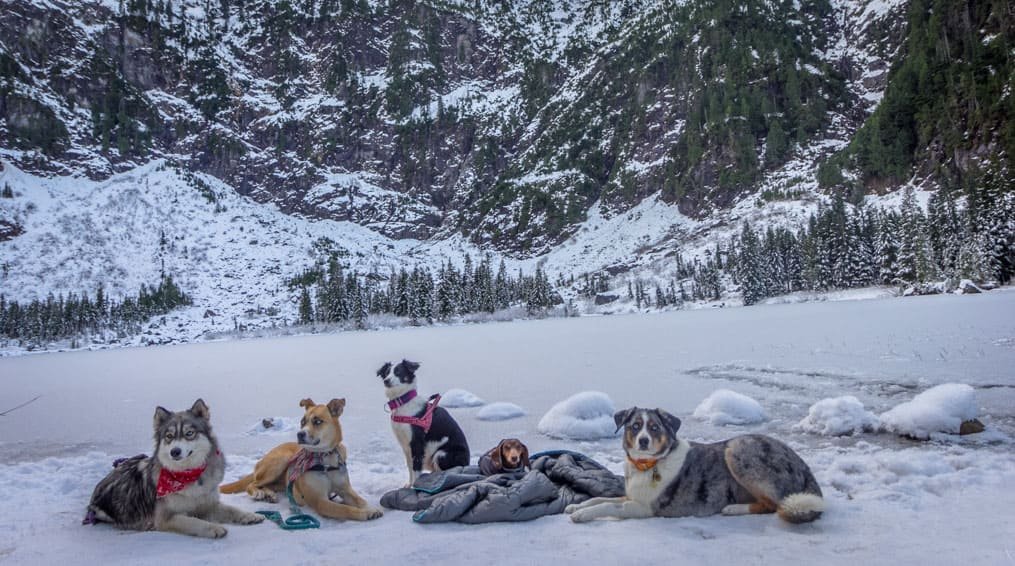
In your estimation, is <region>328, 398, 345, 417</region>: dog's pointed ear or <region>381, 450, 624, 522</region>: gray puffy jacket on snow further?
<region>328, 398, 345, 417</region>: dog's pointed ear

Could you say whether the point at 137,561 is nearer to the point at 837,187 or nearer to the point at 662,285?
the point at 662,285

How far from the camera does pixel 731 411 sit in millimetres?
7891

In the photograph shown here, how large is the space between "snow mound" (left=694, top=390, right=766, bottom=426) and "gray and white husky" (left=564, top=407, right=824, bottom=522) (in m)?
3.76

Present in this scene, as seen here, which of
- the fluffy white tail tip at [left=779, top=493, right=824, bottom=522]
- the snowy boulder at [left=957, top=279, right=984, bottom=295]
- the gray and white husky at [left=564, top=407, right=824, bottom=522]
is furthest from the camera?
the snowy boulder at [left=957, top=279, right=984, bottom=295]

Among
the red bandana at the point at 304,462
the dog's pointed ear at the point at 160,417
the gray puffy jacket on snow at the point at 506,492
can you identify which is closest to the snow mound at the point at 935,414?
the gray puffy jacket on snow at the point at 506,492

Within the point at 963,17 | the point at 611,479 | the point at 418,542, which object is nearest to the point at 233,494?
the point at 418,542

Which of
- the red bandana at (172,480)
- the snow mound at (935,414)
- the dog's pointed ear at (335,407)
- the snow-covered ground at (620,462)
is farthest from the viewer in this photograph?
the snow mound at (935,414)

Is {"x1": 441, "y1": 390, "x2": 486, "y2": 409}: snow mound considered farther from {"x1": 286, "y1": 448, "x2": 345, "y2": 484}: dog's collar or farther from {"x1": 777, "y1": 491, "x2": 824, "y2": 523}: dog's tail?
{"x1": 777, "y1": 491, "x2": 824, "y2": 523}: dog's tail

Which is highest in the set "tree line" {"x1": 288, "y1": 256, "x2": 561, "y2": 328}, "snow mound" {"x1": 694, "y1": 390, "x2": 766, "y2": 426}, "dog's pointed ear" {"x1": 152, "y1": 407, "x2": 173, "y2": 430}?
"tree line" {"x1": 288, "y1": 256, "x2": 561, "y2": 328}

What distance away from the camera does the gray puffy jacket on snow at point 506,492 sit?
440 cm

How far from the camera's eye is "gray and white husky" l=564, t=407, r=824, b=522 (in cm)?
411

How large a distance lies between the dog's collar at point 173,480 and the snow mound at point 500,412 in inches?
227

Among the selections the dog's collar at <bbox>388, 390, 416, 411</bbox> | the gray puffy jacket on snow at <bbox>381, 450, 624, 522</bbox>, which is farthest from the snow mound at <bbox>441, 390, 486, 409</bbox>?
the gray puffy jacket on snow at <bbox>381, 450, 624, 522</bbox>

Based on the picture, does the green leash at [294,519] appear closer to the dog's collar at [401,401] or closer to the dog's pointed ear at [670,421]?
the dog's collar at [401,401]
